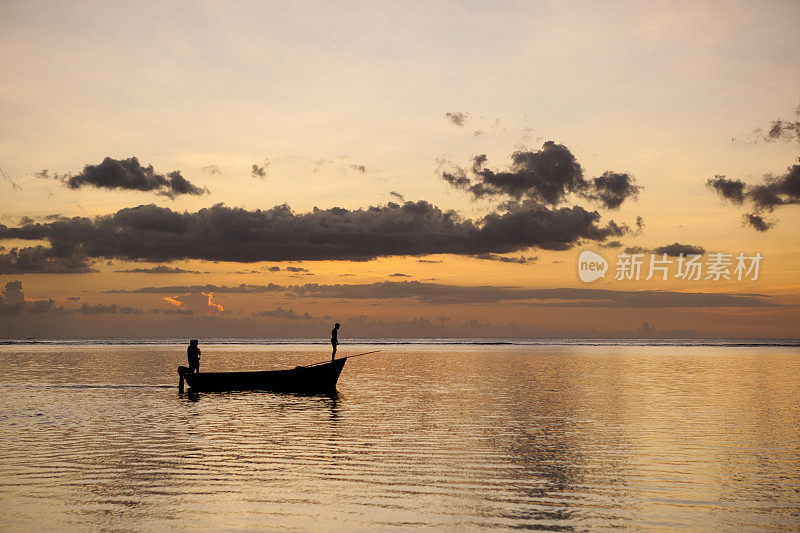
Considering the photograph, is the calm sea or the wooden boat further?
the wooden boat

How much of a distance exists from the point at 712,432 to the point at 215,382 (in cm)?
2855

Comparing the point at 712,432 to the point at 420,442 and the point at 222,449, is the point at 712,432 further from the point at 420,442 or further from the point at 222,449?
the point at 222,449

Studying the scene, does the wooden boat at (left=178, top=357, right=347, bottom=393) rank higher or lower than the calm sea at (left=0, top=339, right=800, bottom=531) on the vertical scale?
lower

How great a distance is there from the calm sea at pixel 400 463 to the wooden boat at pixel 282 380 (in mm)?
3713

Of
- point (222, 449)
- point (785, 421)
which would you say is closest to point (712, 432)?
point (785, 421)

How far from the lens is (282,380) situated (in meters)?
41.6

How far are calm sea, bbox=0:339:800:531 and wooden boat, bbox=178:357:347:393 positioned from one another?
146 inches

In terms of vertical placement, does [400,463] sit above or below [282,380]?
above

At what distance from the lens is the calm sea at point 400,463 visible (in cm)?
1383

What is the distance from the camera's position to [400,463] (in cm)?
1916

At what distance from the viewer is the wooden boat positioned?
136 ft

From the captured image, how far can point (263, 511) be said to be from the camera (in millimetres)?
14094

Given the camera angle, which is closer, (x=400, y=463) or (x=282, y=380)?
(x=400, y=463)

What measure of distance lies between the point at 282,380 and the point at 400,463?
927 inches
